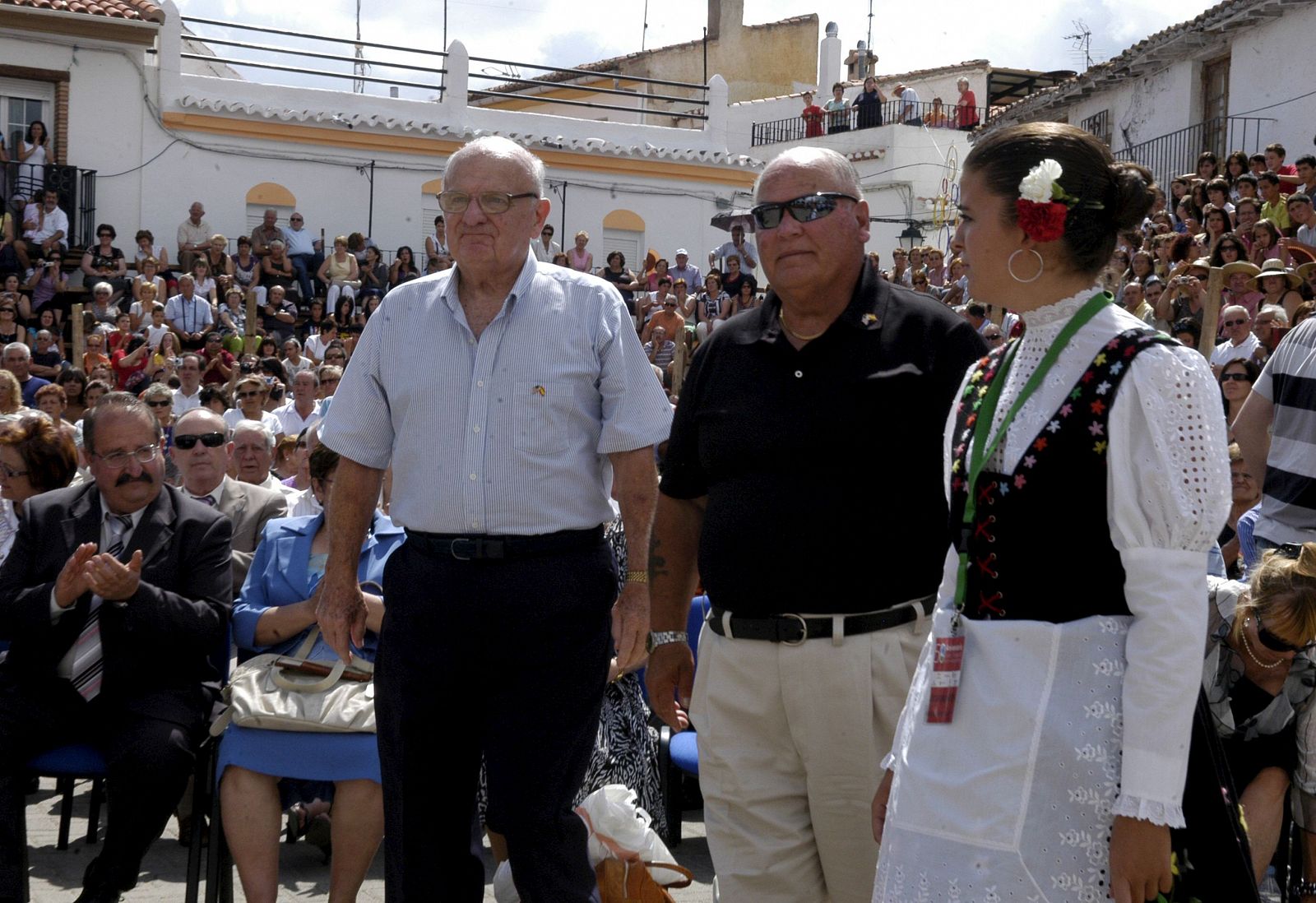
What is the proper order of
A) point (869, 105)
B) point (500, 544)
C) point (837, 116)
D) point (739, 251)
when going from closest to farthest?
point (500, 544)
point (739, 251)
point (869, 105)
point (837, 116)

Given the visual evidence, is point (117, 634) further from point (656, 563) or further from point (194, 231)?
point (194, 231)

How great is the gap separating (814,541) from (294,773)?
2.25 metres

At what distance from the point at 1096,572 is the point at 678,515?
155 centimetres

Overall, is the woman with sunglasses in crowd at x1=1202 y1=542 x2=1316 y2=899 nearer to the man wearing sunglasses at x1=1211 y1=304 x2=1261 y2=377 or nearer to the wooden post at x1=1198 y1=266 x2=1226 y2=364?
the wooden post at x1=1198 y1=266 x2=1226 y2=364

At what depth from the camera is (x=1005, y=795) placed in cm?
227

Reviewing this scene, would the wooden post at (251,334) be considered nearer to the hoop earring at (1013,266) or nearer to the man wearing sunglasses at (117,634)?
the man wearing sunglasses at (117,634)

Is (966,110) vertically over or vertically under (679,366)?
over

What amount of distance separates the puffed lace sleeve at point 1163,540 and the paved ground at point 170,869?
10.6 feet

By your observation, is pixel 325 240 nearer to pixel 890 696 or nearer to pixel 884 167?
pixel 884 167

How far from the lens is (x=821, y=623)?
323 centimetres

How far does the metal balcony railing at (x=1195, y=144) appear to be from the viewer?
74.8 ft

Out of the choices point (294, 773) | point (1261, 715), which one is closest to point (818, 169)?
point (1261, 715)

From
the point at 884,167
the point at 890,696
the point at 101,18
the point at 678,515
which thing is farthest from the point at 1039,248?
the point at 884,167

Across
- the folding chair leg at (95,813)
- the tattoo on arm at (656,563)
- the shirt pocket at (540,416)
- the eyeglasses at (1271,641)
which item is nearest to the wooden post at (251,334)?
the folding chair leg at (95,813)
